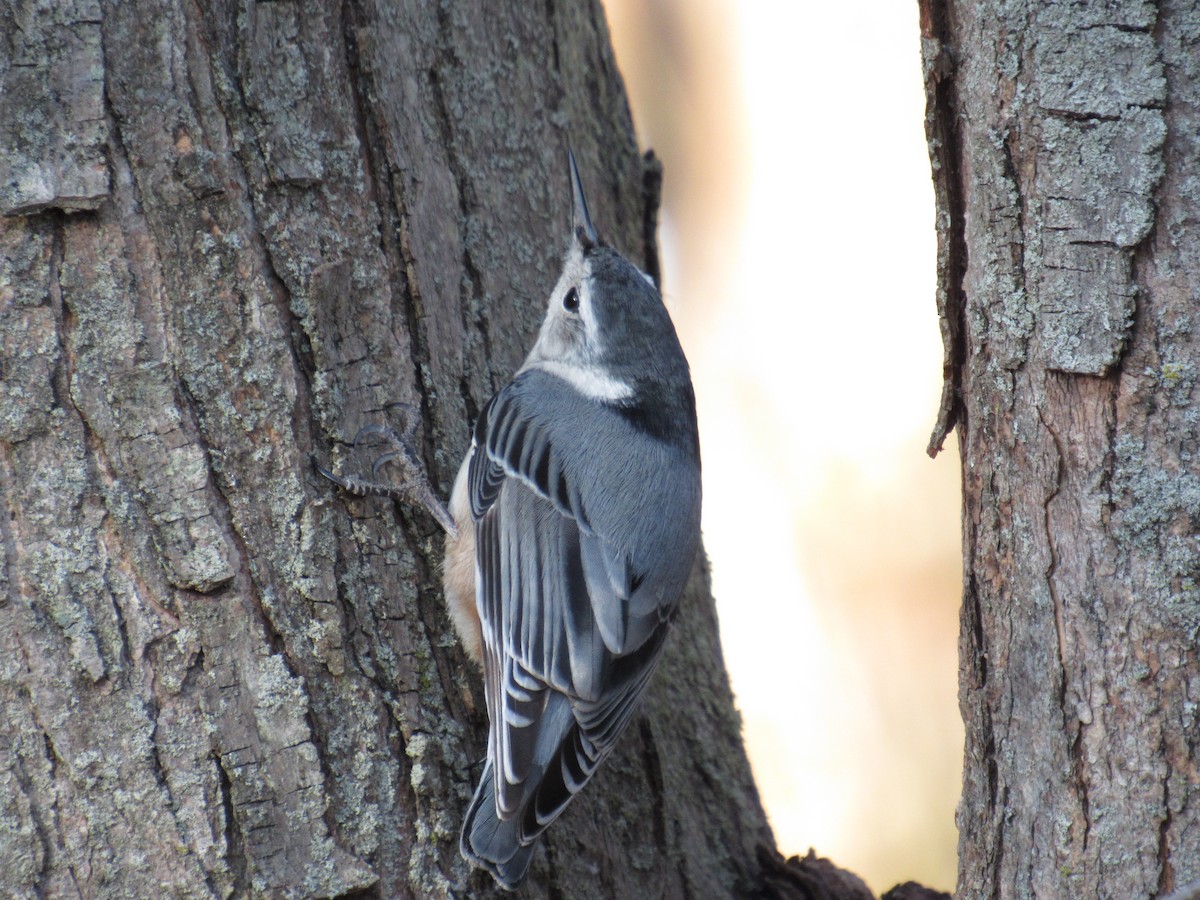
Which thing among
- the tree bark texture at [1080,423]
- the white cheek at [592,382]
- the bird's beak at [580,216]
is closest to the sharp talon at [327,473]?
the white cheek at [592,382]

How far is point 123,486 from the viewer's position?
6.21ft

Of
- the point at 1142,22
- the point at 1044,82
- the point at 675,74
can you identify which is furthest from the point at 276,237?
the point at 675,74

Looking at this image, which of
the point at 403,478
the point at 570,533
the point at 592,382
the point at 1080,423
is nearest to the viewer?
the point at 1080,423

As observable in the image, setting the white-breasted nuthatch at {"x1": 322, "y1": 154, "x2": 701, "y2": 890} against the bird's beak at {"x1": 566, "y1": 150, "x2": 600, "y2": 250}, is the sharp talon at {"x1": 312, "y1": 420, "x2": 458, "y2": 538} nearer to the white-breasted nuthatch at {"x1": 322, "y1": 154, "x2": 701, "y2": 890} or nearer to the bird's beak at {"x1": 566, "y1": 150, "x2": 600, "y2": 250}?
the white-breasted nuthatch at {"x1": 322, "y1": 154, "x2": 701, "y2": 890}

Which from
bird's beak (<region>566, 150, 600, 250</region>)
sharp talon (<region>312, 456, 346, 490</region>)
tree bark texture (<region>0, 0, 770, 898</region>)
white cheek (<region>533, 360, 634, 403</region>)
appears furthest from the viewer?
white cheek (<region>533, 360, 634, 403</region>)

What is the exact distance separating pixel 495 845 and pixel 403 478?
702mm

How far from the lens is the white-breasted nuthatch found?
2.09 m

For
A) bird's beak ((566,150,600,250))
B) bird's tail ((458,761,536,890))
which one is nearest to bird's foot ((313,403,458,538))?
bird's tail ((458,761,536,890))

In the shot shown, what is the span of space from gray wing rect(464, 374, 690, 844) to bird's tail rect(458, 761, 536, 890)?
20mm

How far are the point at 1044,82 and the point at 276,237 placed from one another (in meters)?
1.31

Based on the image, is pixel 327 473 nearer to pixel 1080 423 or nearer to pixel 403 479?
pixel 403 479

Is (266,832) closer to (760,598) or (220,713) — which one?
(220,713)

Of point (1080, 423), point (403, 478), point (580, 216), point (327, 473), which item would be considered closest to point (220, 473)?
point (327, 473)

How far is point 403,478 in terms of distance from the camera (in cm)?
219
